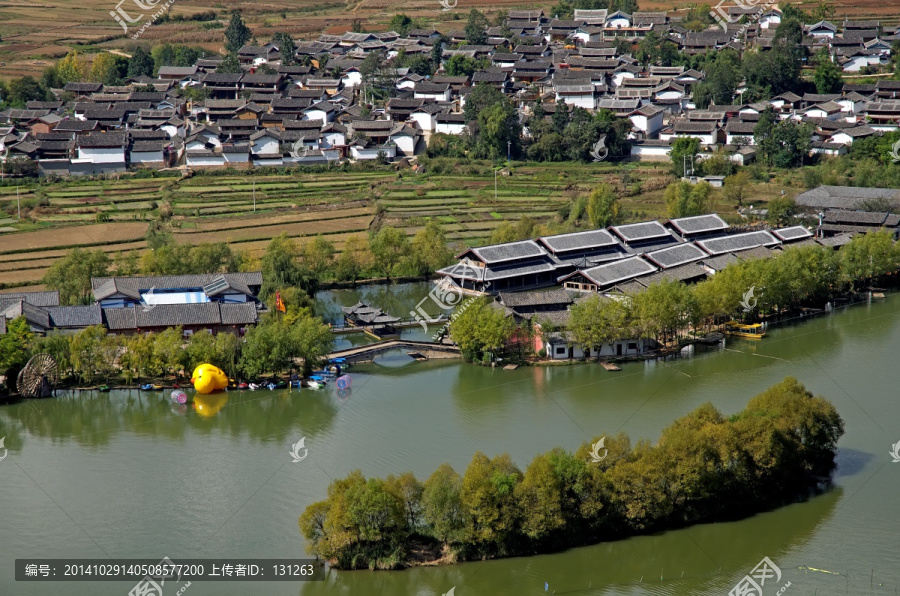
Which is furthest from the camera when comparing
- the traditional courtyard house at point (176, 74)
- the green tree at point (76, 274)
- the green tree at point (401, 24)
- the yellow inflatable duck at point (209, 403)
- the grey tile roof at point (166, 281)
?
the green tree at point (401, 24)

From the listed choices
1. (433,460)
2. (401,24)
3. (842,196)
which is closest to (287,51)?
(401,24)

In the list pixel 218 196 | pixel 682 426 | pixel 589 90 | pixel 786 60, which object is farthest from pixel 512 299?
pixel 786 60

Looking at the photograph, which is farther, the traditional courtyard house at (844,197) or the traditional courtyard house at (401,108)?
the traditional courtyard house at (401,108)

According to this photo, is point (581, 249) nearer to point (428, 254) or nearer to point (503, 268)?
point (503, 268)

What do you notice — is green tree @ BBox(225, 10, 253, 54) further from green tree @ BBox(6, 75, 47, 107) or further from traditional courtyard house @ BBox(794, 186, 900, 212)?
traditional courtyard house @ BBox(794, 186, 900, 212)

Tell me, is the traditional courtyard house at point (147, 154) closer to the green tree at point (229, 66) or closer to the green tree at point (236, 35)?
the green tree at point (229, 66)

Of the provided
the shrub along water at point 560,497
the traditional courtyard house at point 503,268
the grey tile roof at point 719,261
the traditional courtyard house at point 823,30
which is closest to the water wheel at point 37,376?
the shrub along water at point 560,497

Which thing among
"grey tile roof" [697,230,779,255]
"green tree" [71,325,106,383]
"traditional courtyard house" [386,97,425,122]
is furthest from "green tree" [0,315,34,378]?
"traditional courtyard house" [386,97,425,122]
